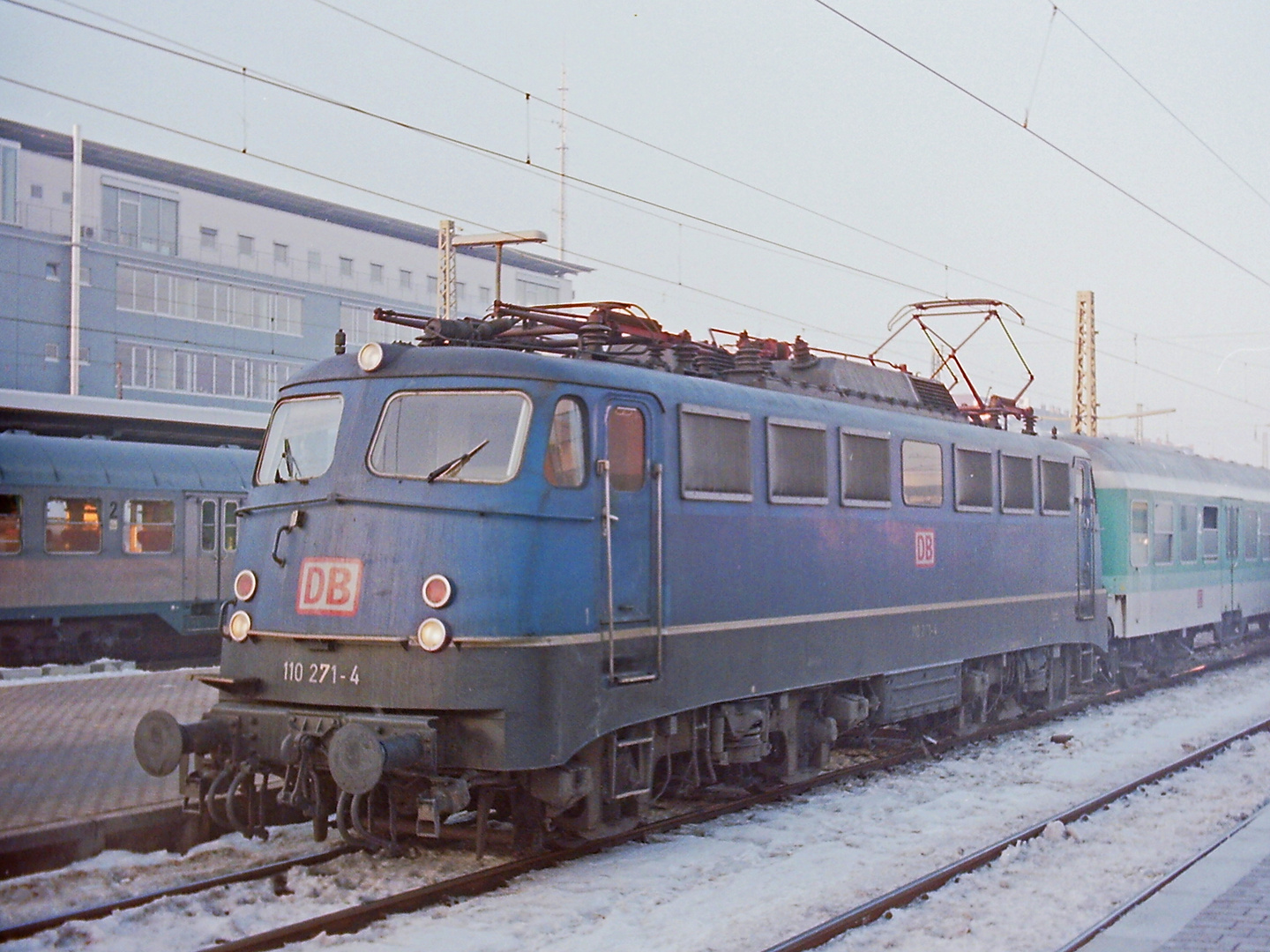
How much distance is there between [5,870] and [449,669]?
3221mm

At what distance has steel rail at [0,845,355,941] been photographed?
739 centimetres

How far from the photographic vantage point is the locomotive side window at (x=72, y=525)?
2002 cm

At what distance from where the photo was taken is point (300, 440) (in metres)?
9.46

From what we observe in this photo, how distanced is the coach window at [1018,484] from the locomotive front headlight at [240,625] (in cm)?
893

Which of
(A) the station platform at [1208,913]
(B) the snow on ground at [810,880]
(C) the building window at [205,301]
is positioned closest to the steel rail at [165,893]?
(B) the snow on ground at [810,880]

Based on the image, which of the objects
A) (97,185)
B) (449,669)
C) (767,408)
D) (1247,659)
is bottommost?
(1247,659)

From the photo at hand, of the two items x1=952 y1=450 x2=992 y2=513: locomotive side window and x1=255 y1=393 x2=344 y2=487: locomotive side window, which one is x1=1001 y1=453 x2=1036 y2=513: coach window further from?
x1=255 y1=393 x2=344 y2=487: locomotive side window

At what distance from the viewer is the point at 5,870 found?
8570 mm

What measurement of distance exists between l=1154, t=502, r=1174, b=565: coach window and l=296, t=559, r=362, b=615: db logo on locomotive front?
16.2 m

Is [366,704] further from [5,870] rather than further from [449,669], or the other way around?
[5,870]

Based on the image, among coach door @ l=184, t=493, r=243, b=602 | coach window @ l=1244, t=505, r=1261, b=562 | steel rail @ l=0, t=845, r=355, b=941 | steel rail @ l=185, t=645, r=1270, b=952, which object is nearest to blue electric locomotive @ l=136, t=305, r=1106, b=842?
steel rail @ l=185, t=645, r=1270, b=952

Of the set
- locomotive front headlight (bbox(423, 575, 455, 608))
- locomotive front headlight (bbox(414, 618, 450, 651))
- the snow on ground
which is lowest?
the snow on ground

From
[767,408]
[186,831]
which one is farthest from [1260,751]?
[186,831]

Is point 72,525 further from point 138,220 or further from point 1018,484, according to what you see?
point 138,220
